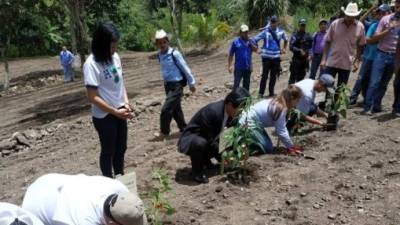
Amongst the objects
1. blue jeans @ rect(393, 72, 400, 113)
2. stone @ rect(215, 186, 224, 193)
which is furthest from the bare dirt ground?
blue jeans @ rect(393, 72, 400, 113)

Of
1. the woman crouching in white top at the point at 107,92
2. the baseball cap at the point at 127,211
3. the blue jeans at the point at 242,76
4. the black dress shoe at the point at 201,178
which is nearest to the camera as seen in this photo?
the baseball cap at the point at 127,211

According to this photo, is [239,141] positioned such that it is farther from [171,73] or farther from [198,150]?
[171,73]

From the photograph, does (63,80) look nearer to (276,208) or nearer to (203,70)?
(203,70)

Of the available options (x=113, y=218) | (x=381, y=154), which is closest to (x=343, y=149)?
(x=381, y=154)

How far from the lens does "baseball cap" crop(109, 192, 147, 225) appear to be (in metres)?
2.61

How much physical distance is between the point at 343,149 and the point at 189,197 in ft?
6.23

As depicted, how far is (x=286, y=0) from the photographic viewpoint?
A: 21.6 metres

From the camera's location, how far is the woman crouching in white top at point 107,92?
4371 mm

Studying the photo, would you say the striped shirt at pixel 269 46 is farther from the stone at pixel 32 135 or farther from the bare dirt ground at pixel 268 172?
the stone at pixel 32 135

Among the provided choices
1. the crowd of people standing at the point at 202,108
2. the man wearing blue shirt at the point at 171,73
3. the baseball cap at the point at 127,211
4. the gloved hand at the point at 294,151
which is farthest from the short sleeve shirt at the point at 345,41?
the baseball cap at the point at 127,211

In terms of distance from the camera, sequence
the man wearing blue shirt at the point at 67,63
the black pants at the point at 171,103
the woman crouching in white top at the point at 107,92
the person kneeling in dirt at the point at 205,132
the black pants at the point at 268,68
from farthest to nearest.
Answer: the man wearing blue shirt at the point at 67,63 → the black pants at the point at 268,68 → the black pants at the point at 171,103 → the person kneeling in dirt at the point at 205,132 → the woman crouching in white top at the point at 107,92

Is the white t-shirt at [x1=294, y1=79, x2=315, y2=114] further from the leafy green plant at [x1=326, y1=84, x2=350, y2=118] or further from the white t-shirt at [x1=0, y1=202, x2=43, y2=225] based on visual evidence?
the white t-shirt at [x1=0, y1=202, x2=43, y2=225]

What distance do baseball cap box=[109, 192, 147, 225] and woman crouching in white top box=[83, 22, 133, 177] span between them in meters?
1.83

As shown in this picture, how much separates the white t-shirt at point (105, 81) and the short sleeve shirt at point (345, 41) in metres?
3.30
